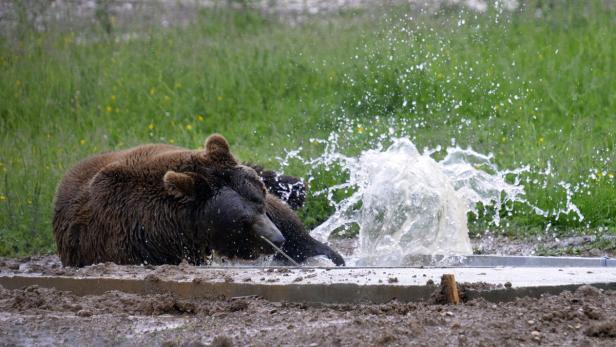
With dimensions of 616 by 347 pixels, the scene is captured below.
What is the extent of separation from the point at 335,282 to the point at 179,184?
1.92 meters

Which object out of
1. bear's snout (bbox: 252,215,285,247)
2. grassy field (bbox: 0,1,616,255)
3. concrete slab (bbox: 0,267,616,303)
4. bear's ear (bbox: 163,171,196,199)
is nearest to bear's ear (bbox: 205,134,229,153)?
bear's ear (bbox: 163,171,196,199)

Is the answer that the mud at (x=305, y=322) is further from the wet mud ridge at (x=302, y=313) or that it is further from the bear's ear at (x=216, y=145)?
the bear's ear at (x=216, y=145)

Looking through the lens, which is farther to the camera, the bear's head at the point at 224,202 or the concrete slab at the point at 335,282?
the bear's head at the point at 224,202

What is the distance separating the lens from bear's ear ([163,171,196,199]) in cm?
690

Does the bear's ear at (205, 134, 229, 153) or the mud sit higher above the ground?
the bear's ear at (205, 134, 229, 153)

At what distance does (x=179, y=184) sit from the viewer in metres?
6.95

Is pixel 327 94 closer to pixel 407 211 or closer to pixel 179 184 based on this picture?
pixel 407 211

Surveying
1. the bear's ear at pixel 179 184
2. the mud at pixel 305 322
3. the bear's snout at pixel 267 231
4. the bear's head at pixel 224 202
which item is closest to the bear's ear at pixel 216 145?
the bear's head at pixel 224 202

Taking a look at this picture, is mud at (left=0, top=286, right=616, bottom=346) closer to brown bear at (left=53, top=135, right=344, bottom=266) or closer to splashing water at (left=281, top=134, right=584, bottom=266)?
brown bear at (left=53, top=135, right=344, bottom=266)

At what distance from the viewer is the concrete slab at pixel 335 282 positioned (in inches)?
208

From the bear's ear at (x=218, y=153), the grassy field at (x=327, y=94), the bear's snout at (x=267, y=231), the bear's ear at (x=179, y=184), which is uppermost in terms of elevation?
the grassy field at (x=327, y=94)

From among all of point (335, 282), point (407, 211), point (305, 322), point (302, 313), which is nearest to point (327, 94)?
point (407, 211)

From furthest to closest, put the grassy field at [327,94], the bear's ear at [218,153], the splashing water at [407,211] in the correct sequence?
1. the grassy field at [327,94]
2. the splashing water at [407,211]
3. the bear's ear at [218,153]

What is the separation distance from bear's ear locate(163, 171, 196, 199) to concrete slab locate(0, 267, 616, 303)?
89 cm
